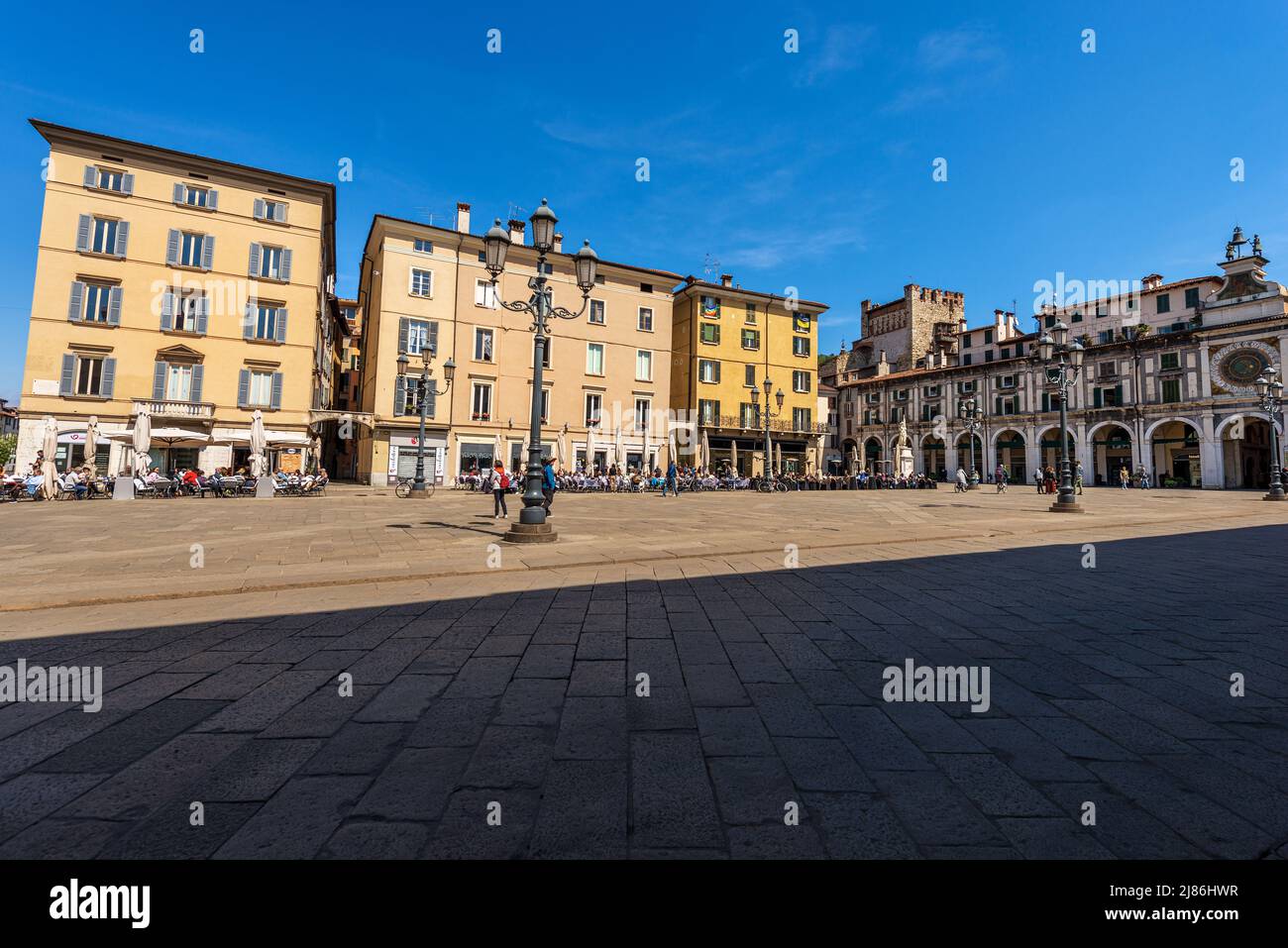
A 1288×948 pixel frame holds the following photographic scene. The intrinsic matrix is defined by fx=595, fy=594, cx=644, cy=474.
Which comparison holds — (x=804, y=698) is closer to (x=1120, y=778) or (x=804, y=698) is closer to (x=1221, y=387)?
(x=1120, y=778)

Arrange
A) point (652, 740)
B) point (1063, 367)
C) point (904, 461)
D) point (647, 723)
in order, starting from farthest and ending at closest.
Answer: point (904, 461)
point (1063, 367)
point (647, 723)
point (652, 740)

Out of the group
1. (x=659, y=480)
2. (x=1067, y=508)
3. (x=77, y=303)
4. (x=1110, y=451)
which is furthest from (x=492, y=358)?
(x=1110, y=451)

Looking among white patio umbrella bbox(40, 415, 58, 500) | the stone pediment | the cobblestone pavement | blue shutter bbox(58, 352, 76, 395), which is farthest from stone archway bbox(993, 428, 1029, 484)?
blue shutter bbox(58, 352, 76, 395)

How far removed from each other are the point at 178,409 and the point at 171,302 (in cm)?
515

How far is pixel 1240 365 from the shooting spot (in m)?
39.9

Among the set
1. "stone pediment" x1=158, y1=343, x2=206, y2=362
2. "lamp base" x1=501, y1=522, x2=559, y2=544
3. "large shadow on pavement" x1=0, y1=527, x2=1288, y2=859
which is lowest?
"large shadow on pavement" x1=0, y1=527, x2=1288, y2=859

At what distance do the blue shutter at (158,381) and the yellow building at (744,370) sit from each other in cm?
2851

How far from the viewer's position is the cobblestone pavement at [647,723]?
1.95m

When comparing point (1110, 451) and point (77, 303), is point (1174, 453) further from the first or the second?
point (77, 303)

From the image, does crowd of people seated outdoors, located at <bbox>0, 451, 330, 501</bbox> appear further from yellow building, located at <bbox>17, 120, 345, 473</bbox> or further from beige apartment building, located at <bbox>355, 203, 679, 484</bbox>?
beige apartment building, located at <bbox>355, 203, 679, 484</bbox>

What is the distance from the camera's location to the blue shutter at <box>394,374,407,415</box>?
3155cm

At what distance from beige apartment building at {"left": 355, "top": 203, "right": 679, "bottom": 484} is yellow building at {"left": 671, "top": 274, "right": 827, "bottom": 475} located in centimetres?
237

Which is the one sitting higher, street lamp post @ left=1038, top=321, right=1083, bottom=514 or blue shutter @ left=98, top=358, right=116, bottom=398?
blue shutter @ left=98, top=358, right=116, bottom=398

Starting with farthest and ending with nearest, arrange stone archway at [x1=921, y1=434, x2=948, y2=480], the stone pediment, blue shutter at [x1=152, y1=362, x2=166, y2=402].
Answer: stone archway at [x1=921, y1=434, x2=948, y2=480] < the stone pediment < blue shutter at [x1=152, y1=362, x2=166, y2=402]
